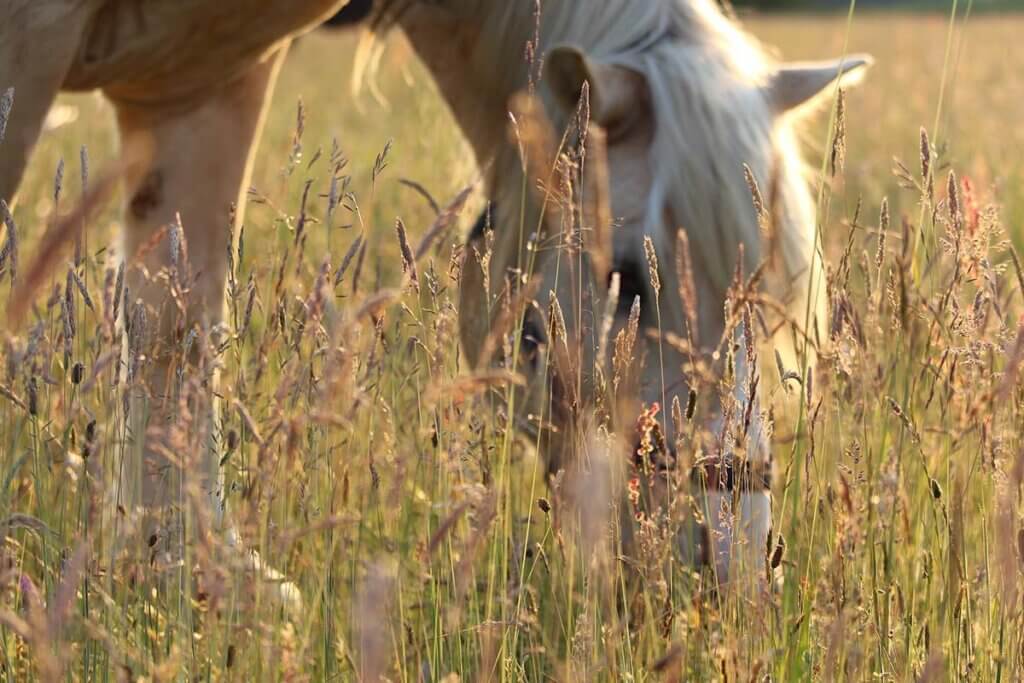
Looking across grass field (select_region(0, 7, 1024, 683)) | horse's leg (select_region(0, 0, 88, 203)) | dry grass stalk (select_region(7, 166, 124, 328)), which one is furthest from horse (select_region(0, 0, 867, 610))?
dry grass stalk (select_region(7, 166, 124, 328))

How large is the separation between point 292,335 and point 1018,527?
85 centimetres

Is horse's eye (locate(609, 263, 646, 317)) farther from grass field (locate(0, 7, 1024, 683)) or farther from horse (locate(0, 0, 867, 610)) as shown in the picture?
grass field (locate(0, 7, 1024, 683))

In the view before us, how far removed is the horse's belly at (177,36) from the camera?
6.66ft

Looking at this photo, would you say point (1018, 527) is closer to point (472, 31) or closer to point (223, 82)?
point (472, 31)

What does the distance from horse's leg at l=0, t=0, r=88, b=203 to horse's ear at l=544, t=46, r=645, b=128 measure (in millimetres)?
797

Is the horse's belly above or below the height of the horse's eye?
above

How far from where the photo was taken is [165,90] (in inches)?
95.1

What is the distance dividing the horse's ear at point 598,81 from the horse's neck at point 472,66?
232 millimetres

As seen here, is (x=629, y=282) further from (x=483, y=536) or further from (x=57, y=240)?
(x=57, y=240)

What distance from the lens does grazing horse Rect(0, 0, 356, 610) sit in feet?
6.01

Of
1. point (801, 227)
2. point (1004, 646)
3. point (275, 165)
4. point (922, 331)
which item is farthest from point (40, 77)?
point (275, 165)

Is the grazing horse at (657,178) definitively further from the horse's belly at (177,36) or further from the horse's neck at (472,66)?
the horse's belly at (177,36)

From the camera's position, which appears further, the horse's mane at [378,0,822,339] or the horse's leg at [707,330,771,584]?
the horse's mane at [378,0,822,339]

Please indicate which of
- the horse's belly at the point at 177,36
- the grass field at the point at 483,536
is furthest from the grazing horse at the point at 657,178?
the horse's belly at the point at 177,36
